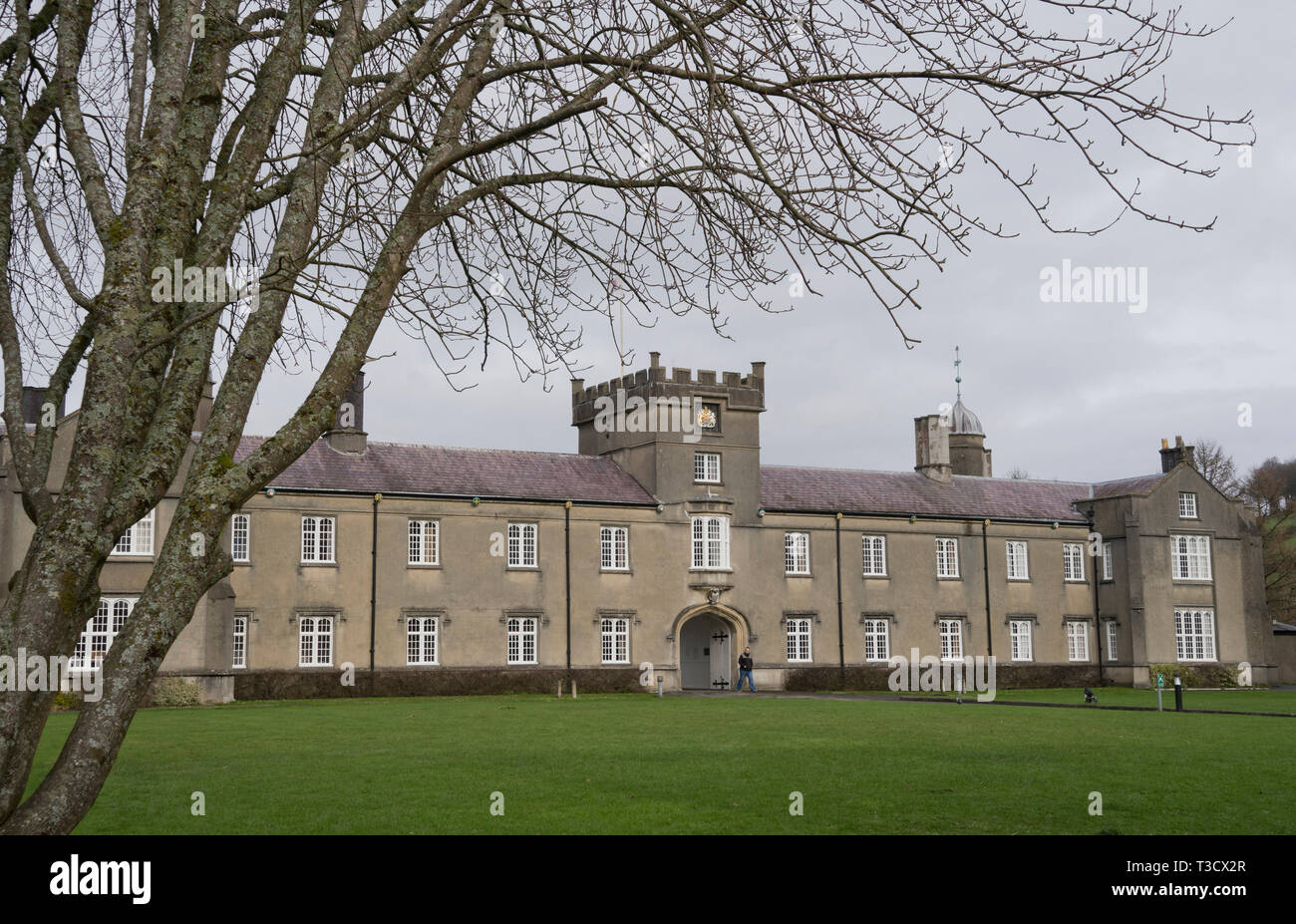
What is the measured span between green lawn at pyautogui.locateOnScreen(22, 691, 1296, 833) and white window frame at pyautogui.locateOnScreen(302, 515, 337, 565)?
12101 mm

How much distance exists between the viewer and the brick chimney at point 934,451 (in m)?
55.1

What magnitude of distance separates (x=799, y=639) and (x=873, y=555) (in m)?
A: 4.85

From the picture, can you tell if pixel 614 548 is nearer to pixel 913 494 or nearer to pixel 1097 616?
pixel 913 494

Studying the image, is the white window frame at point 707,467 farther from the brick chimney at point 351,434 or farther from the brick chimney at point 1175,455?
the brick chimney at point 1175,455

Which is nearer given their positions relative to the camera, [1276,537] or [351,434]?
[351,434]

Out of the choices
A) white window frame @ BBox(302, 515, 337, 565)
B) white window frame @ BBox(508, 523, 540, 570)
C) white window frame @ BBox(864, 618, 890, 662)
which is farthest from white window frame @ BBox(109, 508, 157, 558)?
white window frame @ BBox(864, 618, 890, 662)

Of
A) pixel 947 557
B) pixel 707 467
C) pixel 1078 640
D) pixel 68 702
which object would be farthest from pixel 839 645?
pixel 68 702

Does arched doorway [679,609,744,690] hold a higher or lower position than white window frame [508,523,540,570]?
lower

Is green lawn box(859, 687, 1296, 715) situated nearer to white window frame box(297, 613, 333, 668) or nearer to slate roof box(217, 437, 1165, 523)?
slate roof box(217, 437, 1165, 523)

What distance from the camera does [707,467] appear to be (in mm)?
49031

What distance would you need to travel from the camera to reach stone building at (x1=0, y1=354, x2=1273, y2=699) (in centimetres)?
4119

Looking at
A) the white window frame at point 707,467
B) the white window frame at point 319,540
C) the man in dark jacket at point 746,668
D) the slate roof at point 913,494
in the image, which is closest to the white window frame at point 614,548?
the white window frame at point 707,467

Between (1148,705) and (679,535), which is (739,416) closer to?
(679,535)
